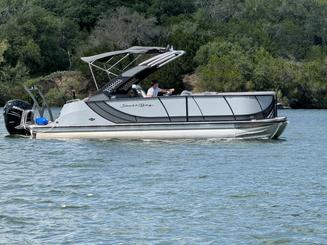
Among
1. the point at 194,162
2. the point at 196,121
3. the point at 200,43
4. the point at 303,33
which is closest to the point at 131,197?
the point at 194,162

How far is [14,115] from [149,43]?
2725 inches

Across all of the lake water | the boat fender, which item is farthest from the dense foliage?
the lake water

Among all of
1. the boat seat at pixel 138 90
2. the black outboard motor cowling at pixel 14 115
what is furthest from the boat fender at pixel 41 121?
the boat seat at pixel 138 90

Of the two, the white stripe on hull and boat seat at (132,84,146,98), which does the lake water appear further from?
boat seat at (132,84,146,98)

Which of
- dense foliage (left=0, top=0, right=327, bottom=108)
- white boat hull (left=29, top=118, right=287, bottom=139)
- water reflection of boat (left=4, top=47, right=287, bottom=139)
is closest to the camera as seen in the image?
water reflection of boat (left=4, top=47, right=287, bottom=139)

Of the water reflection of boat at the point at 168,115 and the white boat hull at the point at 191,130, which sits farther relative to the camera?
the white boat hull at the point at 191,130

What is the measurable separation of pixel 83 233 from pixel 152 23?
316 ft

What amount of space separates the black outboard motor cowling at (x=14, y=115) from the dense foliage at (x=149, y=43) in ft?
181

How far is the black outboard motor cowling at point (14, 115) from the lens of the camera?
3756 cm

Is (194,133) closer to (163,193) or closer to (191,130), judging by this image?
(191,130)

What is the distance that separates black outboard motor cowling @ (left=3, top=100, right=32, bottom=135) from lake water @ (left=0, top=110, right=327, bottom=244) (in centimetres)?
337

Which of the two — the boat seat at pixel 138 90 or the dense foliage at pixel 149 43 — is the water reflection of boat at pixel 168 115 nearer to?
the boat seat at pixel 138 90

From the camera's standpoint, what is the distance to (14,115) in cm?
3775

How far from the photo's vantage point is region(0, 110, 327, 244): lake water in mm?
17281
